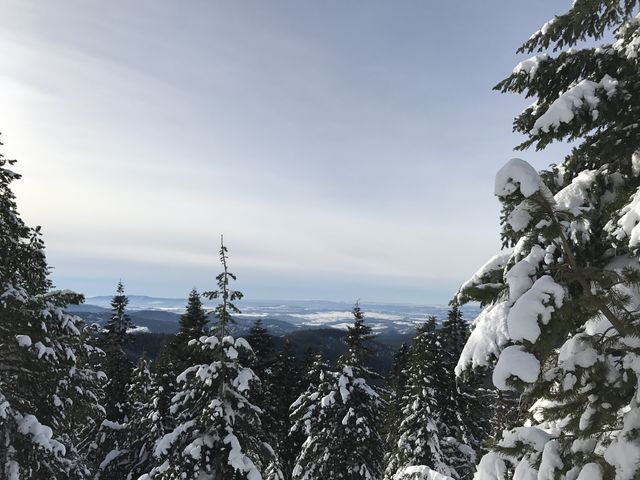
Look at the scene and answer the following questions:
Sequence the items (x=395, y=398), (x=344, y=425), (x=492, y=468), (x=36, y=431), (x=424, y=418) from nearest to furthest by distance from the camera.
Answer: (x=492, y=468) < (x=36, y=431) < (x=424, y=418) < (x=344, y=425) < (x=395, y=398)

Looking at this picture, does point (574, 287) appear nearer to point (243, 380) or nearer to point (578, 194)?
point (578, 194)

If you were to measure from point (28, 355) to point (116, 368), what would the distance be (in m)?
20.0

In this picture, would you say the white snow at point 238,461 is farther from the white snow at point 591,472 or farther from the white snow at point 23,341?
the white snow at point 591,472

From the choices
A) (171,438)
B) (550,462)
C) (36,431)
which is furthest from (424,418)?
(550,462)

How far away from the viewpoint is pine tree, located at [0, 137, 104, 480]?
11.1 m

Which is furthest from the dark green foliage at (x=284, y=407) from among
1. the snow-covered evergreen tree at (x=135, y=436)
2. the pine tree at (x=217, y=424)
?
the pine tree at (x=217, y=424)

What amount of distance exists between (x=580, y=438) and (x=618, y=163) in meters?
3.69

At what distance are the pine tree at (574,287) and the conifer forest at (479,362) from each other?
0.7 inches

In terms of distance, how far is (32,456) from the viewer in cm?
1132

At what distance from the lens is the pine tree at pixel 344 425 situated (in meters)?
23.3

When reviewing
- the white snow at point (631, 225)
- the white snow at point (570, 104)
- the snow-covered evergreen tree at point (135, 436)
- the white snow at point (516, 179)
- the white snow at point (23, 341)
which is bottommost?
the snow-covered evergreen tree at point (135, 436)

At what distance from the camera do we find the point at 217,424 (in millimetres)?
13359

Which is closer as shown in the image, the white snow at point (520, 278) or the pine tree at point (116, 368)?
the white snow at point (520, 278)

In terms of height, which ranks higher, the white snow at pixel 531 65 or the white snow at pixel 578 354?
the white snow at pixel 531 65
